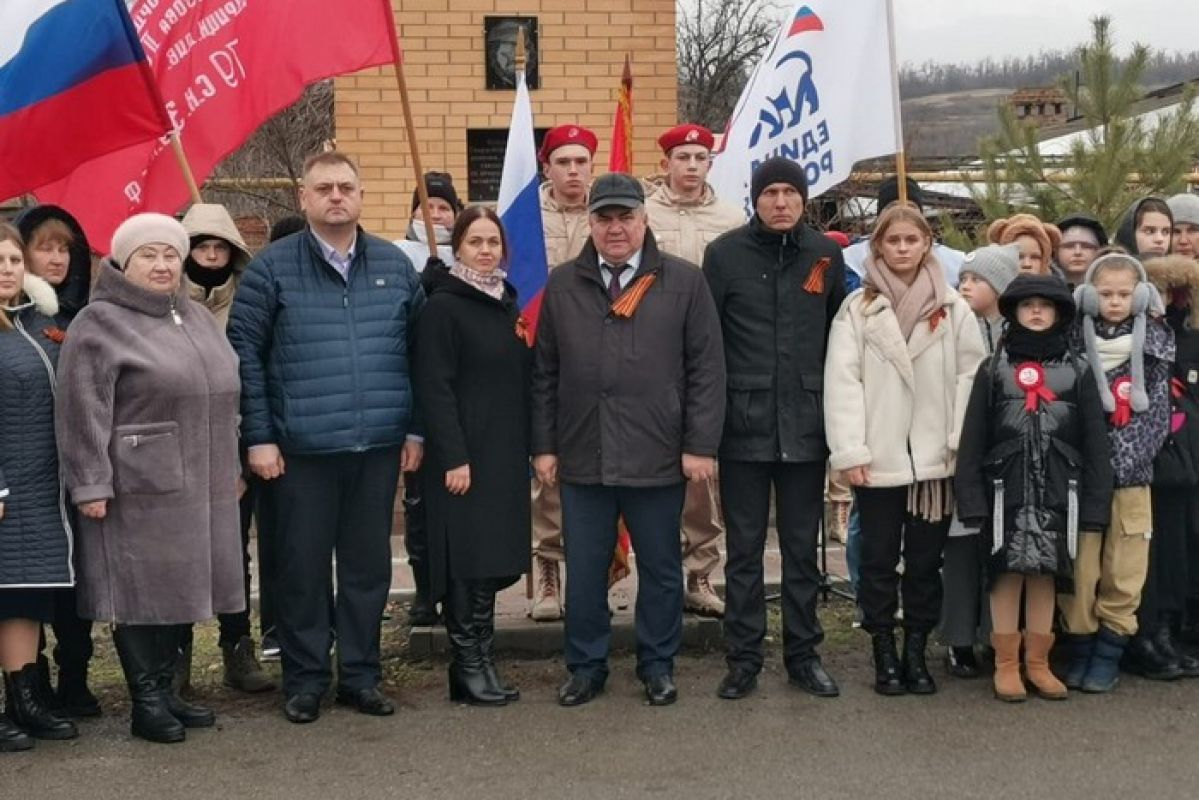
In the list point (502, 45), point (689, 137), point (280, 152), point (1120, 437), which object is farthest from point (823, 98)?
point (280, 152)

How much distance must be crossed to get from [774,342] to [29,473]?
9.15ft

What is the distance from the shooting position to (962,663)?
6164 millimetres

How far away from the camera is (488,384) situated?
572 cm

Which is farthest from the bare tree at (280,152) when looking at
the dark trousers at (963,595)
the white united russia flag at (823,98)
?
the dark trousers at (963,595)

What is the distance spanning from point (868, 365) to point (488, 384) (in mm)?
1469

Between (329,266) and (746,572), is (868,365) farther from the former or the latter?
(329,266)

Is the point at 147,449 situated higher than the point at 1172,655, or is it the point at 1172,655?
the point at 147,449

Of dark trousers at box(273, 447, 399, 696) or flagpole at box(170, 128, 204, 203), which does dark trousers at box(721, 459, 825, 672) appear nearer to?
dark trousers at box(273, 447, 399, 696)

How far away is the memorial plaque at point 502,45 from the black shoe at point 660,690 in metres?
6.69

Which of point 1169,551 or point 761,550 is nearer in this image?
point 761,550

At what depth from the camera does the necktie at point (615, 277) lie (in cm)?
572

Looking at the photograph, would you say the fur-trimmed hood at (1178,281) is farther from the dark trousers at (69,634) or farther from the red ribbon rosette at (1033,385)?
the dark trousers at (69,634)

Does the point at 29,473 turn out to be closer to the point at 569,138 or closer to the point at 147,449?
the point at 147,449

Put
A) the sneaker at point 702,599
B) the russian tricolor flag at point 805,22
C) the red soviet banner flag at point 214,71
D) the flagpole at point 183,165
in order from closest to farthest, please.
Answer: the flagpole at point 183,165 → the red soviet banner flag at point 214,71 → the sneaker at point 702,599 → the russian tricolor flag at point 805,22
